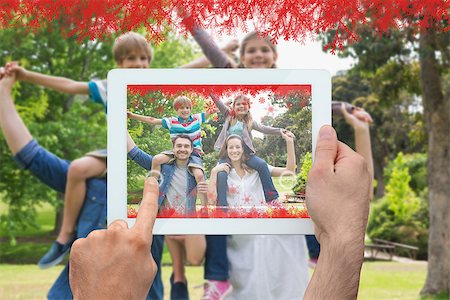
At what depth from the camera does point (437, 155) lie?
16.9ft

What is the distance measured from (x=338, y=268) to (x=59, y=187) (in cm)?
163

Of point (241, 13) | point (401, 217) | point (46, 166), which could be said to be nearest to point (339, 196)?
point (241, 13)

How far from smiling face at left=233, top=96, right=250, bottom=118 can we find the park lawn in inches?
201

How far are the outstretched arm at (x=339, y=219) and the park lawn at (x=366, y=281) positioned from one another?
5162 mm

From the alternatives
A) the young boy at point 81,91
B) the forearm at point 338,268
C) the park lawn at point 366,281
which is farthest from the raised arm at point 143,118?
the park lawn at point 366,281

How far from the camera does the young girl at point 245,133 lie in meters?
0.74

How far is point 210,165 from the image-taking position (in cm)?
75

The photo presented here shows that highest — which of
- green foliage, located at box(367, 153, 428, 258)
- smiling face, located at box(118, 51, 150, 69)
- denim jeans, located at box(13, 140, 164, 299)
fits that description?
smiling face, located at box(118, 51, 150, 69)

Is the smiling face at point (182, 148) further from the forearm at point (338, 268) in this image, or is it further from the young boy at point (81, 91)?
the young boy at point (81, 91)

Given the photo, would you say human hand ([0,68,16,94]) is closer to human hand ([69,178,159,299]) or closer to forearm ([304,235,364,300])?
human hand ([69,178,159,299])

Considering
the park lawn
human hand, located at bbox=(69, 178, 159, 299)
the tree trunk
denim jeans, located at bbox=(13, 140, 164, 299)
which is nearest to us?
human hand, located at bbox=(69, 178, 159, 299)

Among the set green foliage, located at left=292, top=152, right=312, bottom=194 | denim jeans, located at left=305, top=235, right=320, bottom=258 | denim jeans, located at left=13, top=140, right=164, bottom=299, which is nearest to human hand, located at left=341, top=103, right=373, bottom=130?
denim jeans, located at left=305, top=235, right=320, bottom=258

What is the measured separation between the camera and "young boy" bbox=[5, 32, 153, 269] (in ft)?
6.13

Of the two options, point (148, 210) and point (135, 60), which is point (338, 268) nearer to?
point (148, 210)
